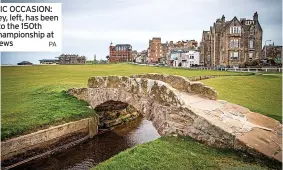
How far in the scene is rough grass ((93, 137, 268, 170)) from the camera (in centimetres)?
705

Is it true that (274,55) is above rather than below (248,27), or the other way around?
below

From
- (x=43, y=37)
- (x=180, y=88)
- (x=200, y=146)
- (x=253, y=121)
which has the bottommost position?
(x=200, y=146)

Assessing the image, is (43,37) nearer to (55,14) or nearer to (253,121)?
(55,14)

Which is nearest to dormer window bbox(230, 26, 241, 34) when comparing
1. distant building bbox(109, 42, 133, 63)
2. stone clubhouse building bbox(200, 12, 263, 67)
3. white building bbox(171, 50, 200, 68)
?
stone clubhouse building bbox(200, 12, 263, 67)

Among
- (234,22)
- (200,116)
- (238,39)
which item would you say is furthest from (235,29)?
(200,116)

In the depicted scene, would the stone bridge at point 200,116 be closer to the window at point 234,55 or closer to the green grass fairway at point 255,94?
the green grass fairway at point 255,94

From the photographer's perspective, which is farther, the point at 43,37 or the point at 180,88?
the point at 180,88

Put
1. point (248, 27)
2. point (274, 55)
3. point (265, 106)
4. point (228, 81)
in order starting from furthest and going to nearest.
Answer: point (274, 55), point (248, 27), point (228, 81), point (265, 106)

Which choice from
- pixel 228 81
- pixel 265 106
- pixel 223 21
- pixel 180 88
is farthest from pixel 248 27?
pixel 180 88

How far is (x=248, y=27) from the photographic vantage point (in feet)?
173

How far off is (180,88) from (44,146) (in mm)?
7167

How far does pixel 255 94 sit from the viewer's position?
18406 mm

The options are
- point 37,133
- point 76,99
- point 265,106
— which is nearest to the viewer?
point 37,133

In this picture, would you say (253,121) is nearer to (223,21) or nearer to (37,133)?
(37,133)
